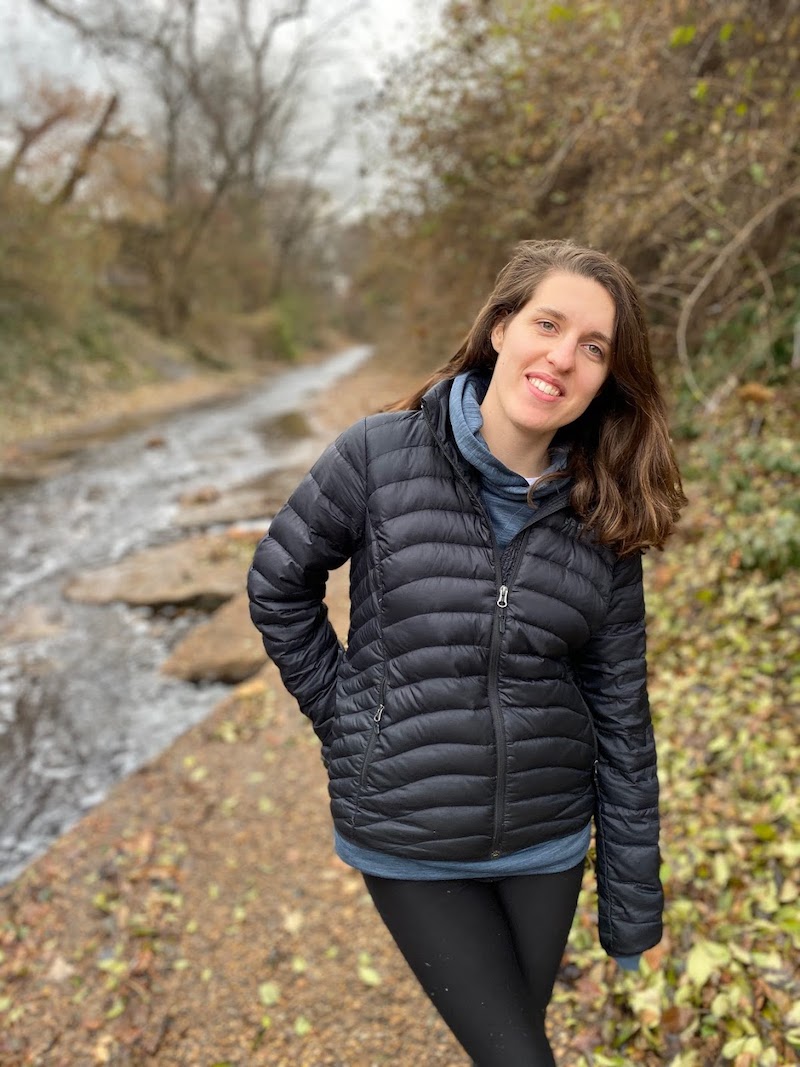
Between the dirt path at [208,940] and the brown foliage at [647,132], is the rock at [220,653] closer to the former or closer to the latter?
the dirt path at [208,940]

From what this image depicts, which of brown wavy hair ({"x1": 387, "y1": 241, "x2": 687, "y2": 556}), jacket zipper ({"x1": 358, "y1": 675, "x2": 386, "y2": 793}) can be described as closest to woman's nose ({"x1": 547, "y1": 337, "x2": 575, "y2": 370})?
brown wavy hair ({"x1": 387, "y1": 241, "x2": 687, "y2": 556})

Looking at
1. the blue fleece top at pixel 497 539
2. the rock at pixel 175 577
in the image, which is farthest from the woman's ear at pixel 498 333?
the rock at pixel 175 577

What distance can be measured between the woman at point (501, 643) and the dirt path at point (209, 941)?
1.26 m

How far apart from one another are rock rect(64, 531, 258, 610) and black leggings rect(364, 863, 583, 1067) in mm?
5856

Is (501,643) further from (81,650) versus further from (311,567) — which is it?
(81,650)

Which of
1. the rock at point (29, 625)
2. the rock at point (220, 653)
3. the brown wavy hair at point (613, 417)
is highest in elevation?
the brown wavy hair at point (613, 417)

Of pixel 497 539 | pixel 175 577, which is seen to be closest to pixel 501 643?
pixel 497 539

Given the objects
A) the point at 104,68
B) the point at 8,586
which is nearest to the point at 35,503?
the point at 8,586

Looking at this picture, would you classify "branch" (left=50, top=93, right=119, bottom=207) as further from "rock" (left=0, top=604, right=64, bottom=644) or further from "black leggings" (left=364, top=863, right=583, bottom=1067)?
"black leggings" (left=364, top=863, right=583, bottom=1067)

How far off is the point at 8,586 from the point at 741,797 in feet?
23.2

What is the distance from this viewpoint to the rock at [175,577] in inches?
296

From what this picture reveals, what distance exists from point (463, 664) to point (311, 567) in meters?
0.44

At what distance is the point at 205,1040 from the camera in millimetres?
3016

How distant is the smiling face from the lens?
1734 millimetres
